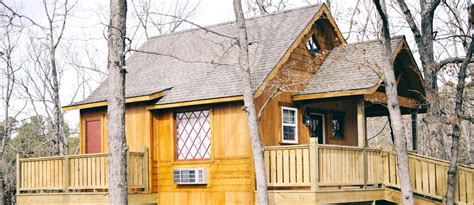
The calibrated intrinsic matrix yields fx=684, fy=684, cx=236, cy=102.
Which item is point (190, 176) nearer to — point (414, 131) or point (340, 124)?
point (340, 124)

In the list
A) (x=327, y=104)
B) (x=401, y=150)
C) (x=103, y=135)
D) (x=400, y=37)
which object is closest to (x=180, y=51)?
(x=103, y=135)

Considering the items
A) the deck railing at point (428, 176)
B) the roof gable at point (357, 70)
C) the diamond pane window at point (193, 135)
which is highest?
the roof gable at point (357, 70)

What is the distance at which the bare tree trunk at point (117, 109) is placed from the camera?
14.9 m

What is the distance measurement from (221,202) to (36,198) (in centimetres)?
574

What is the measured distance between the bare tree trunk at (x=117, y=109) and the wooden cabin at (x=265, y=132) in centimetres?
212

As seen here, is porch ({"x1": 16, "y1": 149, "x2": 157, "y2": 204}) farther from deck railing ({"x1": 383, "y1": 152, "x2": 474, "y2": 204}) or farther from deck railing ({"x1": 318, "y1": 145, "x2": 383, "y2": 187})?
deck railing ({"x1": 383, "y1": 152, "x2": 474, "y2": 204})

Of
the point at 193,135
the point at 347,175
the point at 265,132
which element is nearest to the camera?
the point at 347,175

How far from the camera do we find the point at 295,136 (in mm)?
18016

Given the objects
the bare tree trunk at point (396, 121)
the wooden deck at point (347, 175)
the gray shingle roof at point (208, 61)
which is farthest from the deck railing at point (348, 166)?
the gray shingle roof at point (208, 61)

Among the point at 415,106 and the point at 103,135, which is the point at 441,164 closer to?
the point at 415,106

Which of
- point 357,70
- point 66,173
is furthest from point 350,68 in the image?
point 66,173

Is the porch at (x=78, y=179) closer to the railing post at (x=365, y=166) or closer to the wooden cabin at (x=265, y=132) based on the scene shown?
the wooden cabin at (x=265, y=132)

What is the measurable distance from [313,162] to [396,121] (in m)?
2.76

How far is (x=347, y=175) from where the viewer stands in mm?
16203
